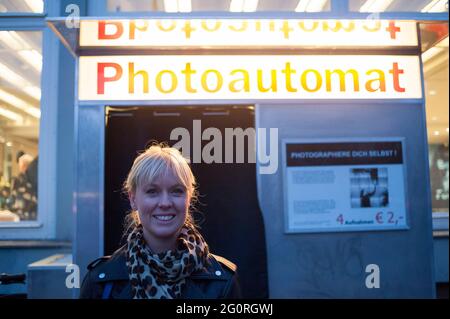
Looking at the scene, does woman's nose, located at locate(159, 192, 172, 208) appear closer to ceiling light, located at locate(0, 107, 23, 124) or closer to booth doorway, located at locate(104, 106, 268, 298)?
booth doorway, located at locate(104, 106, 268, 298)

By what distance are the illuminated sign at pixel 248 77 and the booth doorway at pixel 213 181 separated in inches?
5.4

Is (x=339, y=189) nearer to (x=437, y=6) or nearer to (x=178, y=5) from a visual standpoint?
(x=437, y=6)

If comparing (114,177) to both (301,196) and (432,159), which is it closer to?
(301,196)

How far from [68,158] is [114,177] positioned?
1.19m

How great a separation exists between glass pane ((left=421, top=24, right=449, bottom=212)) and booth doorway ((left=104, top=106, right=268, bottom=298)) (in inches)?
79.5

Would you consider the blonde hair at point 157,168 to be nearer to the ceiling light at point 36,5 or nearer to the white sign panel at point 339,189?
the white sign panel at point 339,189

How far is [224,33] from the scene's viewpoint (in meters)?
3.17

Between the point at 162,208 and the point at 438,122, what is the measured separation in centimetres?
336

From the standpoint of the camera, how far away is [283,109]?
3.27 metres

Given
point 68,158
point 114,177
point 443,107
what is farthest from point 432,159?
point 68,158

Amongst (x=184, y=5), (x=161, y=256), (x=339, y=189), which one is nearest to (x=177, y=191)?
(x=161, y=256)

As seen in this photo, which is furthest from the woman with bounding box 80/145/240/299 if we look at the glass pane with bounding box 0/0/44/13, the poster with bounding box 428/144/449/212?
the poster with bounding box 428/144/449/212

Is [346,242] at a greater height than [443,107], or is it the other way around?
[443,107]
